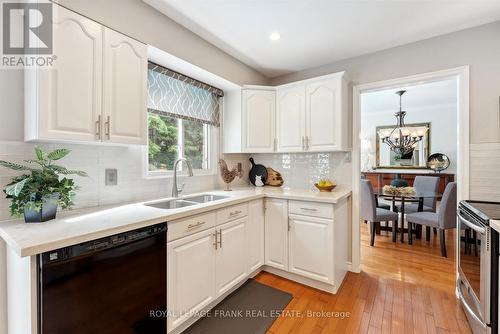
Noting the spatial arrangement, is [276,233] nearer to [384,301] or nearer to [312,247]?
[312,247]

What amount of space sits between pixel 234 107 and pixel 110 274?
221cm

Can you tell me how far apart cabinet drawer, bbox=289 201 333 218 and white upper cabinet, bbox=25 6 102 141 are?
5.90ft

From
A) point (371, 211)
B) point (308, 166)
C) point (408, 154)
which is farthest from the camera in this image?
point (408, 154)

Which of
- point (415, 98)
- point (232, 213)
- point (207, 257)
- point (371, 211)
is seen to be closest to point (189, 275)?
point (207, 257)

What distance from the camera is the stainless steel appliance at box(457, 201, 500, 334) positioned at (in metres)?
1.38

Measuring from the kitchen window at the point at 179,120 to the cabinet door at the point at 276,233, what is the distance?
3.06ft

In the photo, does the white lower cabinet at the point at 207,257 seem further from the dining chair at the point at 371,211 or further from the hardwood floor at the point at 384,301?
the dining chair at the point at 371,211

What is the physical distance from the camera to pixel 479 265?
155cm

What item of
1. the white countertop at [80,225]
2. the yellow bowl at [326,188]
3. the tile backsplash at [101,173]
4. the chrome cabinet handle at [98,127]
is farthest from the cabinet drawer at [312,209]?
the chrome cabinet handle at [98,127]

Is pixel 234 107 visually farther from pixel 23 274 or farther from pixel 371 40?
pixel 23 274

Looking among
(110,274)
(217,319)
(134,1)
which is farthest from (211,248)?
(134,1)

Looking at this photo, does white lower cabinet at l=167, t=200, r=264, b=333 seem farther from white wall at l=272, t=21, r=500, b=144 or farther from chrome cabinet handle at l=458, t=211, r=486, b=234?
white wall at l=272, t=21, r=500, b=144

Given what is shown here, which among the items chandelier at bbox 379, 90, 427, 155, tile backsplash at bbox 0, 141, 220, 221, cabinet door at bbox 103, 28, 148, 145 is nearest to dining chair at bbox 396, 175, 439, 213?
chandelier at bbox 379, 90, 427, 155

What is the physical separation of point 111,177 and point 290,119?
78.0 inches
